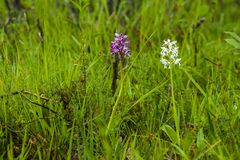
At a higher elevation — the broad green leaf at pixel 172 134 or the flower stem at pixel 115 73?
the flower stem at pixel 115 73

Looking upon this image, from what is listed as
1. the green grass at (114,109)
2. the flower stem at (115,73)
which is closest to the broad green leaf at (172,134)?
the green grass at (114,109)

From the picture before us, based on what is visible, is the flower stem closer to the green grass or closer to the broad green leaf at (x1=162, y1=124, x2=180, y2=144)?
the green grass

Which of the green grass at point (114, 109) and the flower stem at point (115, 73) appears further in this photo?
the flower stem at point (115, 73)

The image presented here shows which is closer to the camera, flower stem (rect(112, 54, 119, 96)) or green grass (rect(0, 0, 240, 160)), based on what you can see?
green grass (rect(0, 0, 240, 160))

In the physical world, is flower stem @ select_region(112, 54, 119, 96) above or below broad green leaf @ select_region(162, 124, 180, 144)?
above

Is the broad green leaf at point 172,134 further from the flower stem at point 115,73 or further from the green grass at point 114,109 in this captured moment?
the flower stem at point 115,73

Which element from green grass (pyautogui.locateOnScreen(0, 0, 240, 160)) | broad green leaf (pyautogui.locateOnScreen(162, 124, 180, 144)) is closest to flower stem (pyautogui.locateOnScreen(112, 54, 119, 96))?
green grass (pyautogui.locateOnScreen(0, 0, 240, 160))

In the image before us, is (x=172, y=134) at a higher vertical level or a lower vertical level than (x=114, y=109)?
lower

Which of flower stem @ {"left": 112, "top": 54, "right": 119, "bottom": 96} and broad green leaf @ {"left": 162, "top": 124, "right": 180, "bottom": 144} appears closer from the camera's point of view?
broad green leaf @ {"left": 162, "top": 124, "right": 180, "bottom": 144}

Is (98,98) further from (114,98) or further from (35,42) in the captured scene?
(35,42)

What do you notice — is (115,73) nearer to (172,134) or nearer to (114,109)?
(114,109)

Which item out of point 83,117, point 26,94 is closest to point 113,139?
point 83,117

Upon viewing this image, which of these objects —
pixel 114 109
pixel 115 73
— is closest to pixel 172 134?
pixel 114 109
